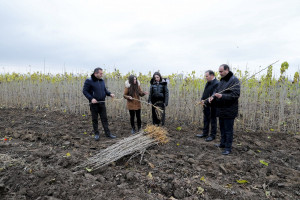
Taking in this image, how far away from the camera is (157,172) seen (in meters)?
2.62

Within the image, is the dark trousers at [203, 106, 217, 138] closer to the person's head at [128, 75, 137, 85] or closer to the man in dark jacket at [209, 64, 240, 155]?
the man in dark jacket at [209, 64, 240, 155]

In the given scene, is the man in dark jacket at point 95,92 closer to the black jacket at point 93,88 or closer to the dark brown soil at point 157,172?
the black jacket at point 93,88

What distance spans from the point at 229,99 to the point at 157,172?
5.40 ft

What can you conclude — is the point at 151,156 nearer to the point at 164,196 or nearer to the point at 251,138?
the point at 164,196

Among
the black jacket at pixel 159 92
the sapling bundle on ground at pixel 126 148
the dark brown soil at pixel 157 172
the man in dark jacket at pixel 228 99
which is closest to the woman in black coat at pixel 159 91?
the black jacket at pixel 159 92

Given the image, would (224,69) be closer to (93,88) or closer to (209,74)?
(209,74)

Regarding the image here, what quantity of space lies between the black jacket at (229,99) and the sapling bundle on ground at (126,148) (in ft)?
3.90

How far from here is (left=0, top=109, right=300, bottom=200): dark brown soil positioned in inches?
83.7

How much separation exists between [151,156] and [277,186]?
1.74 m

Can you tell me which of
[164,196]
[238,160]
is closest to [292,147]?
[238,160]

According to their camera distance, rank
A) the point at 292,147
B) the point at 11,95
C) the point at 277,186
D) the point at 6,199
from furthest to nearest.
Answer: the point at 11,95, the point at 292,147, the point at 277,186, the point at 6,199

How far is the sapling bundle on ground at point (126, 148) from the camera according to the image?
9.09 feet

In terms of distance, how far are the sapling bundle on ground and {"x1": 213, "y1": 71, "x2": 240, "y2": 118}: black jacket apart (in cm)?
119

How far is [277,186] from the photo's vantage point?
2.36m
